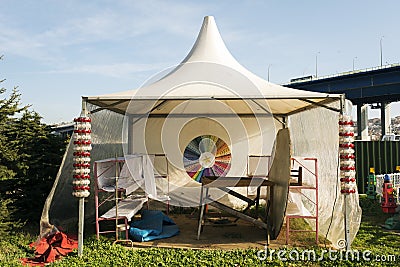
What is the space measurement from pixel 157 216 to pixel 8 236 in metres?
2.43


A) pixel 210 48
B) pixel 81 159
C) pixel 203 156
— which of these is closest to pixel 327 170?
pixel 210 48

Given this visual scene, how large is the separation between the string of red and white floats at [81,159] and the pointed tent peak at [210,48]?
3045 mm

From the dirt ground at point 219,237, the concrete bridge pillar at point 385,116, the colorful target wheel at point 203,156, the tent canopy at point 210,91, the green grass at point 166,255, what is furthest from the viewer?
the concrete bridge pillar at point 385,116

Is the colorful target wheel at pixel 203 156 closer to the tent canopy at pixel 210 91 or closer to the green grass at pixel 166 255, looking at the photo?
the tent canopy at pixel 210 91

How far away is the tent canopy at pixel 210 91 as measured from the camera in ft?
19.6

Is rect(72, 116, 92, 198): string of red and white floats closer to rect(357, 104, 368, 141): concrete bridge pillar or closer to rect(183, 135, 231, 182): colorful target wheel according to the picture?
rect(183, 135, 231, 182): colorful target wheel

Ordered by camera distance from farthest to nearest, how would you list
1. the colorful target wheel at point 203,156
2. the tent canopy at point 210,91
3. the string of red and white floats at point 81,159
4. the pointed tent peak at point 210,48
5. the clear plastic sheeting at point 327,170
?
the colorful target wheel at point 203,156 → the pointed tent peak at point 210,48 → the clear plastic sheeting at point 327,170 → the tent canopy at point 210,91 → the string of red and white floats at point 81,159

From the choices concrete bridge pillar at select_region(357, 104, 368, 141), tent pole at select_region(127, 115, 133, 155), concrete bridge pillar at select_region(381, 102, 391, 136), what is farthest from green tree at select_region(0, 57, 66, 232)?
concrete bridge pillar at select_region(381, 102, 391, 136)

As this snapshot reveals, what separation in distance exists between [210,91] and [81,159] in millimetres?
2130

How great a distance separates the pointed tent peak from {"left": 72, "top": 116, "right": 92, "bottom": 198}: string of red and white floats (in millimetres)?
3045

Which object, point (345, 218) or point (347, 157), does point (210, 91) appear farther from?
point (345, 218)

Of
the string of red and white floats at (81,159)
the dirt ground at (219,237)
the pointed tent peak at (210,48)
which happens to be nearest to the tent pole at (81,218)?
the string of red and white floats at (81,159)

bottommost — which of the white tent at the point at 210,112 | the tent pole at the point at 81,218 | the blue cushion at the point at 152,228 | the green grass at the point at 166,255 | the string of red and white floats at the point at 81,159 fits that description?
the green grass at the point at 166,255

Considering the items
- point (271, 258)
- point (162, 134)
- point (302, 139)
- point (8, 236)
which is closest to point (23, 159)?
point (8, 236)
